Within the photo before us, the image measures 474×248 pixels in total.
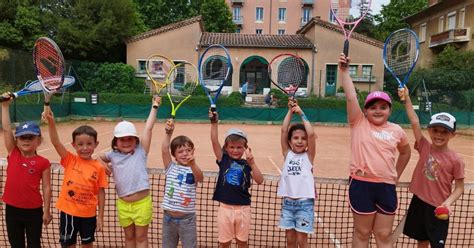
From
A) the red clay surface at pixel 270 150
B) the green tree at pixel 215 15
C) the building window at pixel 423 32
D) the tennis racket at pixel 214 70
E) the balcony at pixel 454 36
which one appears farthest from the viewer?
the green tree at pixel 215 15

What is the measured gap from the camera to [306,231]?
3.52 metres

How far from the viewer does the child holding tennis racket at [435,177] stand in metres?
3.48

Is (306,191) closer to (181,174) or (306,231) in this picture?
(306,231)

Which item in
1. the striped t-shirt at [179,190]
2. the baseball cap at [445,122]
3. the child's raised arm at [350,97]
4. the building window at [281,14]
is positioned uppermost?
the building window at [281,14]

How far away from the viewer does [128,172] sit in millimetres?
3602

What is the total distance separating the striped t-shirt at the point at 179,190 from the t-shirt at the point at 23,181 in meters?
1.09

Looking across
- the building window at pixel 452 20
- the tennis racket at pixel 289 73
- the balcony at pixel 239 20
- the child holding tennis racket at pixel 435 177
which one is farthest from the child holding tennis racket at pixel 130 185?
the balcony at pixel 239 20

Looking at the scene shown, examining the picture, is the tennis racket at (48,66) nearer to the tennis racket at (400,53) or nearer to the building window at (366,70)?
the tennis racket at (400,53)

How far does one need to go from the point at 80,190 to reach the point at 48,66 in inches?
51.8

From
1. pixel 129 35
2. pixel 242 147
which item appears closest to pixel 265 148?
pixel 242 147

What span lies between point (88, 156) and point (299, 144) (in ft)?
6.14

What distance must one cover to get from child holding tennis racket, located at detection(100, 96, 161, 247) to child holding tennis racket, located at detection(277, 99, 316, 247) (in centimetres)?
121

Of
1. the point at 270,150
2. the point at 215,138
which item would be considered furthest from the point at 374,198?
the point at 270,150

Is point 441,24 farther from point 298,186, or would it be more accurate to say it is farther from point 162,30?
point 298,186
